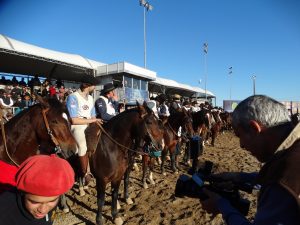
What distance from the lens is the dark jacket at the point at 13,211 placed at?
1.50 meters

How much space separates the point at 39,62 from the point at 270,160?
1655 centimetres

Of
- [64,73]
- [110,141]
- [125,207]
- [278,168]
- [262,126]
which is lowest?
[125,207]

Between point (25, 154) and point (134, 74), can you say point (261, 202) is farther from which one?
point (134, 74)

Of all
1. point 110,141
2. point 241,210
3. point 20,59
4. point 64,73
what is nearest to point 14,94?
point 20,59

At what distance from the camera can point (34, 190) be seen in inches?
57.3

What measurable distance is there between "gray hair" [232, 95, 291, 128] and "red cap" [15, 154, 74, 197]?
1.12 meters

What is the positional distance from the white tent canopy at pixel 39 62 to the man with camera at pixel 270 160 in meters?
13.9

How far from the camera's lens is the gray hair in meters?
1.52

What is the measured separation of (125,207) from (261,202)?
16.1 feet

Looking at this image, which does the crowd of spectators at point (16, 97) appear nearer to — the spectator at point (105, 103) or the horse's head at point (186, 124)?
the spectator at point (105, 103)

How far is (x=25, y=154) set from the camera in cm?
379

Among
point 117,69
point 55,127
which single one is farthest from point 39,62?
point 55,127

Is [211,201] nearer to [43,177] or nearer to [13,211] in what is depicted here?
[43,177]

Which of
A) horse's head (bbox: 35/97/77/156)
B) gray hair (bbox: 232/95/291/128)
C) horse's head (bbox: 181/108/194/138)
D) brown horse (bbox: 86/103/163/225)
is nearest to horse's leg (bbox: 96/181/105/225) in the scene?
brown horse (bbox: 86/103/163/225)
